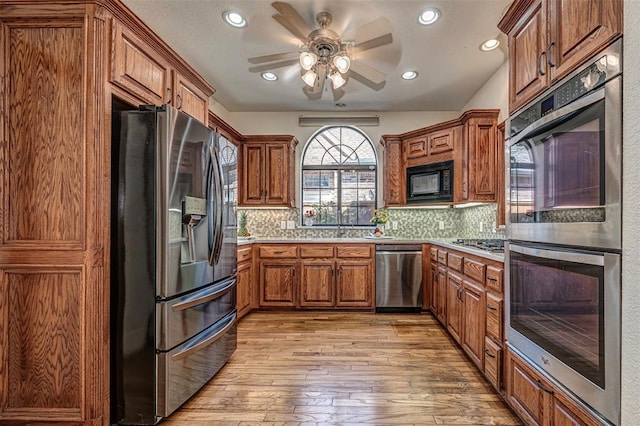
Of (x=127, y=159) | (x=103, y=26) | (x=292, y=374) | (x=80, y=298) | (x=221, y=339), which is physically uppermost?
(x=103, y=26)

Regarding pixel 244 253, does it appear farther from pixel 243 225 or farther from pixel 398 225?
pixel 398 225

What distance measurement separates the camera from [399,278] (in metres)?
4.09

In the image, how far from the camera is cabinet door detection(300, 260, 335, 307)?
163 inches

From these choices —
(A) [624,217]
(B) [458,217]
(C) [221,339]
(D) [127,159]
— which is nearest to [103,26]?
(D) [127,159]

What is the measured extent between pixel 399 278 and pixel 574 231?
287 cm

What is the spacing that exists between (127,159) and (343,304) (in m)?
2.98

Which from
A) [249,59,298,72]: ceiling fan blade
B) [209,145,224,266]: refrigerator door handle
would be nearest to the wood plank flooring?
[209,145,224,266]: refrigerator door handle

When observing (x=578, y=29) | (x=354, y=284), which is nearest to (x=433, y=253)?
(x=354, y=284)

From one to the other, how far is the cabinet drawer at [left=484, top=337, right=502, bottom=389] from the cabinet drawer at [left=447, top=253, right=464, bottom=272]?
747 millimetres

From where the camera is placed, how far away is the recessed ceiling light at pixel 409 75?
11.8ft

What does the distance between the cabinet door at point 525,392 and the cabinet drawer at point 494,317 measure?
7.7 inches

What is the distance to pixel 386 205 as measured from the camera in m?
4.62

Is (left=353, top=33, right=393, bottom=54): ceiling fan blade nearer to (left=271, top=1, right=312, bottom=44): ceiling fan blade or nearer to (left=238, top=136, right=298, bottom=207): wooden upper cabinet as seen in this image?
(left=271, top=1, right=312, bottom=44): ceiling fan blade

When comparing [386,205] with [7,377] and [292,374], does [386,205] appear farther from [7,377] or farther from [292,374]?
[7,377]
